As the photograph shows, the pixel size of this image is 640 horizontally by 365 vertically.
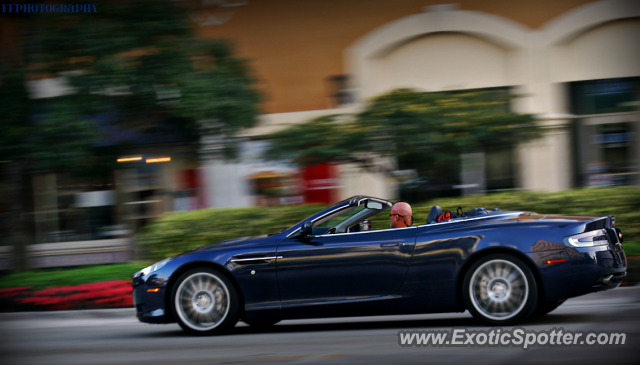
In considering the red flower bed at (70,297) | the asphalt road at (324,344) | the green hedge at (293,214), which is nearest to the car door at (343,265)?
the asphalt road at (324,344)

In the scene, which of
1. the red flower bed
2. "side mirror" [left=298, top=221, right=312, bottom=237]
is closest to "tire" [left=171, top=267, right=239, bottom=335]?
"side mirror" [left=298, top=221, right=312, bottom=237]

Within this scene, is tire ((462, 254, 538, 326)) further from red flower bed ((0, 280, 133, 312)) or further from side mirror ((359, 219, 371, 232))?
red flower bed ((0, 280, 133, 312))

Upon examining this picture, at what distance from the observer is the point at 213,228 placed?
1195cm

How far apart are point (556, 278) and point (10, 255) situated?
1027 cm

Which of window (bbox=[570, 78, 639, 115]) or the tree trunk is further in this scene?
window (bbox=[570, 78, 639, 115])

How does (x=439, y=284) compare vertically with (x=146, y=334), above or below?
above

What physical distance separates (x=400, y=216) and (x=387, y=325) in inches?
44.2

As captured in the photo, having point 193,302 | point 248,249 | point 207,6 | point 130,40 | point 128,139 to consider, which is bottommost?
point 193,302

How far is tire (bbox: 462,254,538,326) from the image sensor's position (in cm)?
575

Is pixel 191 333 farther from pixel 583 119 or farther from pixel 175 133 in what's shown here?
pixel 583 119

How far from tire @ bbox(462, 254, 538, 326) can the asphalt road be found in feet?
0.75

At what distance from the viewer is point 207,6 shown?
629 inches

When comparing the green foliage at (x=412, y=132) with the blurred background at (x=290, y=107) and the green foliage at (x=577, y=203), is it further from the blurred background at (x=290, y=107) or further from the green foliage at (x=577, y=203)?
the green foliage at (x=577, y=203)

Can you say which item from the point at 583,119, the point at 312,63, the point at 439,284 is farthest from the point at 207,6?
the point at 439,284
